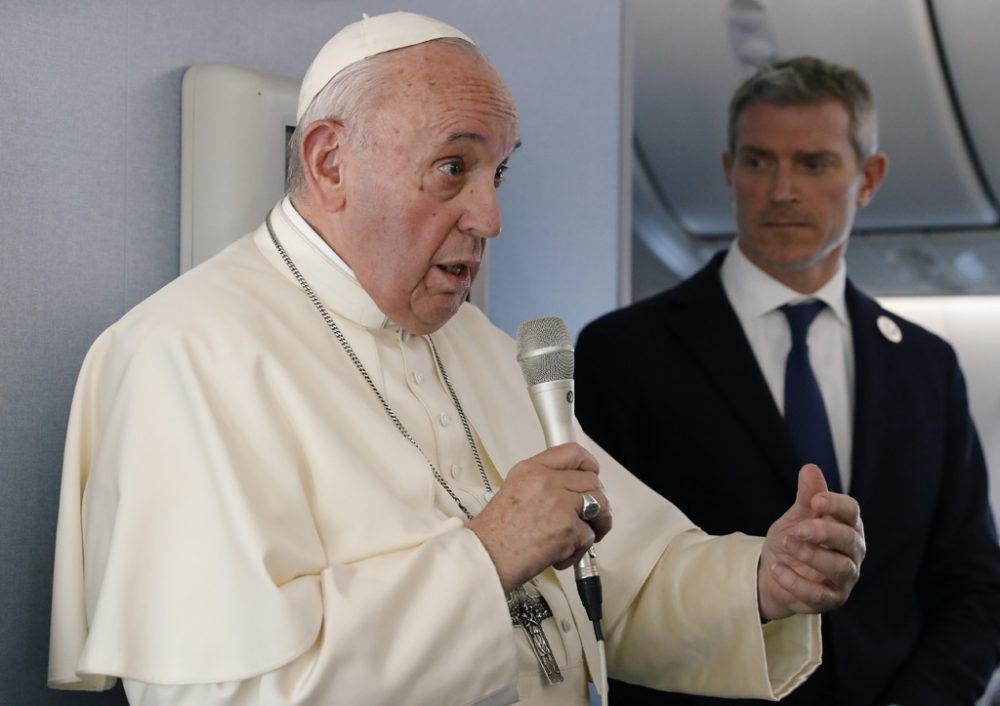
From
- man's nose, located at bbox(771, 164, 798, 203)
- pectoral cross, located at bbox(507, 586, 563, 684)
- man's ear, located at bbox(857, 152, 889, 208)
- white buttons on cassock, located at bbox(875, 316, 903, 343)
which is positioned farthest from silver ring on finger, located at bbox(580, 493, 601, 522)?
man's ear, located at bbox(857, 152, 889, 208)

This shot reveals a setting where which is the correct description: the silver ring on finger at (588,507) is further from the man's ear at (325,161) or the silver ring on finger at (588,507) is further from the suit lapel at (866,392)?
the suit lapel at (866,392)

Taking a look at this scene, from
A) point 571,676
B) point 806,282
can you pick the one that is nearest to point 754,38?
point 806,282

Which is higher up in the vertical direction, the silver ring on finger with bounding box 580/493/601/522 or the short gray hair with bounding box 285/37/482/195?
the short gray hair with bounding box 285/37/482/195

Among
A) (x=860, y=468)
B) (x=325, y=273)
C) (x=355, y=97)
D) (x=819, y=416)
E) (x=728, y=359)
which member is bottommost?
(x=860, y=468)

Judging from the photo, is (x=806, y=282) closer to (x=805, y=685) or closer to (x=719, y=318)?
(x=719, y=318)

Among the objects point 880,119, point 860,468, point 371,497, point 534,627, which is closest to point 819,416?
point 860,468

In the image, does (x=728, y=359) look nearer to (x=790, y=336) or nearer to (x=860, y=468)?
(x=790, y=336)

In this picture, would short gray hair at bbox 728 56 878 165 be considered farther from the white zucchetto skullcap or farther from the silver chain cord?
the silver chain cord

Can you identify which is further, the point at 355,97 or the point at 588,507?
the point at 355,97

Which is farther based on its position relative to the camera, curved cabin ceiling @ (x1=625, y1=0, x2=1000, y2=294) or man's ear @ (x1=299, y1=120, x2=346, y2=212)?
curved cabin ceiling @ (x1=625, y1=0, x2=1000, y2=294)

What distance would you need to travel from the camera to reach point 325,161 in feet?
6.55

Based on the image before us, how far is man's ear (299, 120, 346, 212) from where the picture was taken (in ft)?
6.48

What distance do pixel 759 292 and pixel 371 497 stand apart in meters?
1.47

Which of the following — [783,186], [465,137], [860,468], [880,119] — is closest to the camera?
[465,137]
